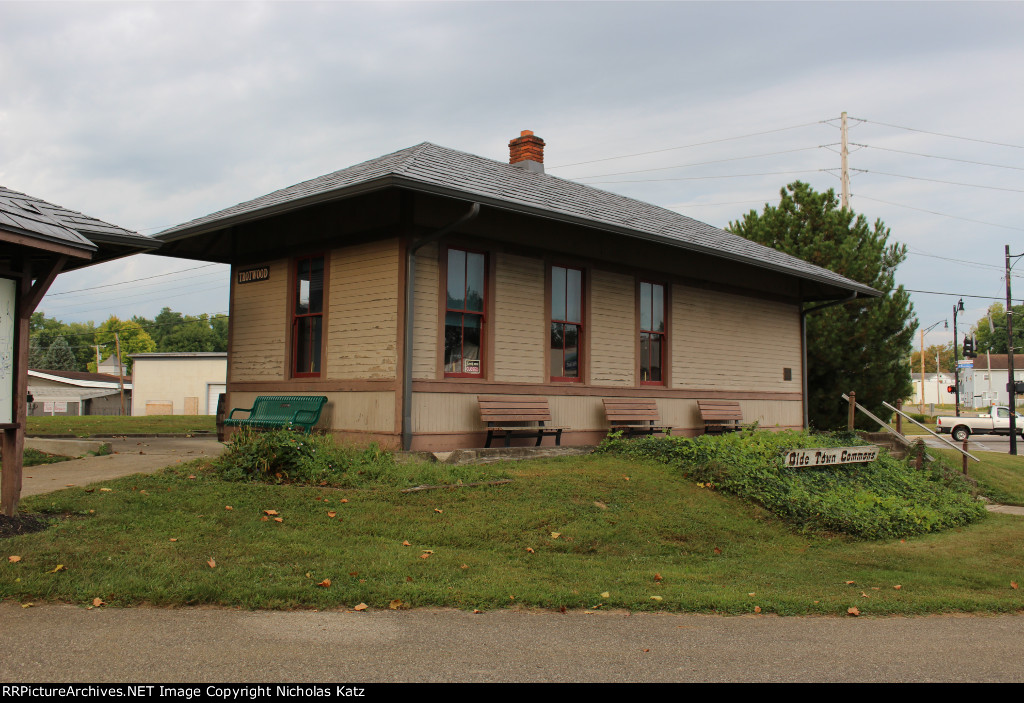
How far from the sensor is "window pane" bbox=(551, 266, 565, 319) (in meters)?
13.8

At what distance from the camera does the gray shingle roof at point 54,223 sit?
7039 millimetres

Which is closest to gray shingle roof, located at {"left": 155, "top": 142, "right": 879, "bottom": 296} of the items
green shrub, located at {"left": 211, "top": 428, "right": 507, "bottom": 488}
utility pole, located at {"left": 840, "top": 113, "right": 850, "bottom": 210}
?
green shrub, located at {"left": 211, "top": 428, "right": 507, "bottom": 488}

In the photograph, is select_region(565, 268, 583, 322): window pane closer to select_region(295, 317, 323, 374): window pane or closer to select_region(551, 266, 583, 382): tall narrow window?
select_region(551, 266, 583, 382): tall narrow window

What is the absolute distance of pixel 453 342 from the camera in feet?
40.4

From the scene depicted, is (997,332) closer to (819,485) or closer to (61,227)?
(819,485)

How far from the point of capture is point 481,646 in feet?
16.0

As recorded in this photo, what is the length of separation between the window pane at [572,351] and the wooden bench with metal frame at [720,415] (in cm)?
354

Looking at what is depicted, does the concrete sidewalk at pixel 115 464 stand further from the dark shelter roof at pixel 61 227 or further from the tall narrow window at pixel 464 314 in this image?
the tall narrow window at pixel 464 314

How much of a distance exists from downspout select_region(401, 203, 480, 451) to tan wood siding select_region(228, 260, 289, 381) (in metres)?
3.11

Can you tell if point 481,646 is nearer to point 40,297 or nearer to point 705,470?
point 40,297

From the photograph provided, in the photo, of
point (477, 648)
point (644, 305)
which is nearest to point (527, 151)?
point (644, 305)

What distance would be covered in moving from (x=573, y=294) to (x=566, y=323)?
0.57 metres

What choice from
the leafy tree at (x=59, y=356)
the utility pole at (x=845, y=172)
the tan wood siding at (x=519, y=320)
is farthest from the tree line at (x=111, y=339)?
the tan wood siding at (x=519, y=320)

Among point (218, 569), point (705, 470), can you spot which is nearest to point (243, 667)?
point (218, 569)
